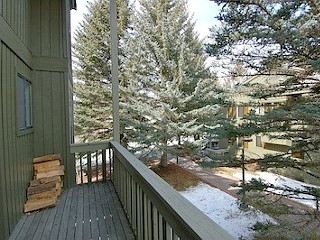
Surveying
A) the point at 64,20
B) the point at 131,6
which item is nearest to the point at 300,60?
the point at 64,20

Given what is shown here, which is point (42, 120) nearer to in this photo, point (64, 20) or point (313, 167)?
point (64, 20)

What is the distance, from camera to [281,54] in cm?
612

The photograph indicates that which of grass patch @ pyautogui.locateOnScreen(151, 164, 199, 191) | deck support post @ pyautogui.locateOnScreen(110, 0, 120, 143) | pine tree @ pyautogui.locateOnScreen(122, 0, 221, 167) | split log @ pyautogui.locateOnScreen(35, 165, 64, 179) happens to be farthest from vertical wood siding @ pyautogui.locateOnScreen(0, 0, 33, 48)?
grass patch @ pyautogui.locateOnScreen(151, 164, 199, 191)

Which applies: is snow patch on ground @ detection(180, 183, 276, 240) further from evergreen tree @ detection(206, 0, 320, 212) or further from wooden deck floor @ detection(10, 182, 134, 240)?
wooden deck floor @ detection(10, 182, 134, 240)

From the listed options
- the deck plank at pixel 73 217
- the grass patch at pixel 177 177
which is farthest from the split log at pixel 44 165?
the grass patch at pixel 177 177

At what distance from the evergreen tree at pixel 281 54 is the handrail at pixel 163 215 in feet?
12.3

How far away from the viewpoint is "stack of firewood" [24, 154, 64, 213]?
137 inches

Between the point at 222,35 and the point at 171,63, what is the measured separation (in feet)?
18.7

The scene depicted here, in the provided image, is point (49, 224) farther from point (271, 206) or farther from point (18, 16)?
point (271, 206)

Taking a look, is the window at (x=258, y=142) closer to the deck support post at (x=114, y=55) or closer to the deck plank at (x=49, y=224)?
the deck support post at (x=114, y=55)

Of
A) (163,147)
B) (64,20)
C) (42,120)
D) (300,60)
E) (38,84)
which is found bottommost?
(163,147)

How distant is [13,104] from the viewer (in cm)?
298

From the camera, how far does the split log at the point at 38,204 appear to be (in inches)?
132

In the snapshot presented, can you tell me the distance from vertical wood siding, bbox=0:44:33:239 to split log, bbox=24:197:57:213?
95 millimetres
